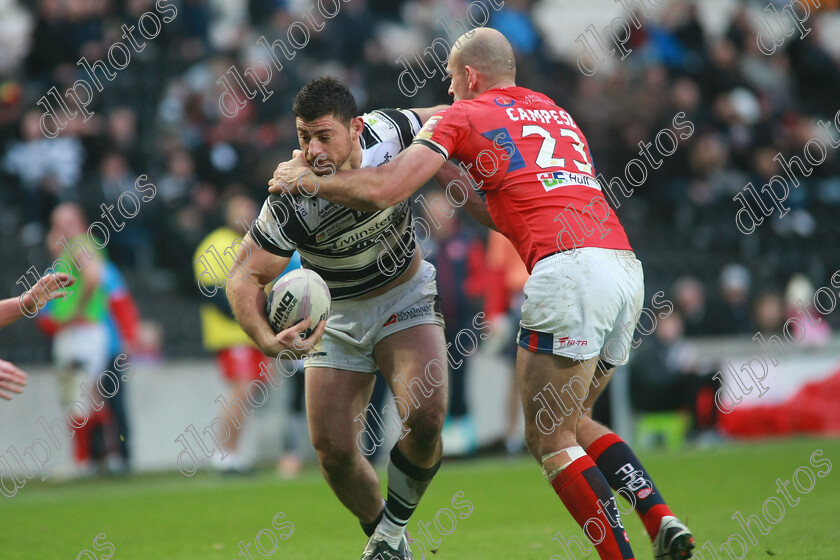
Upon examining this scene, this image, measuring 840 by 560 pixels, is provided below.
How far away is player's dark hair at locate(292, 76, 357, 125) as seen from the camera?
5.25 metres

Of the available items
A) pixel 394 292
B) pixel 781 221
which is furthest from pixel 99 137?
pixel 781 221

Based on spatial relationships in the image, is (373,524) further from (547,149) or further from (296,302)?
(547,149)

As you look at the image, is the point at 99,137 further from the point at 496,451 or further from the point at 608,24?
the point at 608,24

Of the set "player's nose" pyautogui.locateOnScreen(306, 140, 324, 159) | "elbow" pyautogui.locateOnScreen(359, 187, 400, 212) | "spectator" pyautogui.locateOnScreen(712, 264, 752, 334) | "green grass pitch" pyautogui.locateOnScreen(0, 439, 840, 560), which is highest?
"player's nose" pyautogui.locateOnScreen(306, 140, 324, 159)

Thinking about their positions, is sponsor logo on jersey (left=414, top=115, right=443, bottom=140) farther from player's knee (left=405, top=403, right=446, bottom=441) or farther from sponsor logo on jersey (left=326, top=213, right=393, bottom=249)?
player's knee (left=405, top=403, right=446, bottom=441)

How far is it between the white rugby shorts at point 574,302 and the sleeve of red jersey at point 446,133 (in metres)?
0.72

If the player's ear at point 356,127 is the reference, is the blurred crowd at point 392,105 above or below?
below

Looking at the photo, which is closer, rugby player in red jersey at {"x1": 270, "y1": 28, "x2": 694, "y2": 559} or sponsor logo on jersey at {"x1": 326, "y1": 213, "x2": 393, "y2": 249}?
rugby player in red jersey at {"x1": 270, "y1": 28, "x2": 694, "y2": 559}

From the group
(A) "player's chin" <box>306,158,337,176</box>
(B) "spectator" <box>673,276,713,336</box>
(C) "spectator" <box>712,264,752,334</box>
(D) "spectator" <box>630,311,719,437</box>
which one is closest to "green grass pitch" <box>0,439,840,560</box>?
(D) "spectator" <box>630,311,719,437</box>

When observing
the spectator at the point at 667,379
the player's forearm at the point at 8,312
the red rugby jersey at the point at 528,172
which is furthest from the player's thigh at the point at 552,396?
the spectator at the point at 667,379

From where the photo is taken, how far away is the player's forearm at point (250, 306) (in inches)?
204

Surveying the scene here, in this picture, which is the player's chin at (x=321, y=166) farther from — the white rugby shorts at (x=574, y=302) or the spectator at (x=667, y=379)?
the spectator at (x=667, y=379)

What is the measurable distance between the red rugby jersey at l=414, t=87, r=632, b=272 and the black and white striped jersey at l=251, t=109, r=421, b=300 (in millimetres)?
634

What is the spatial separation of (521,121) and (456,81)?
54 cm
